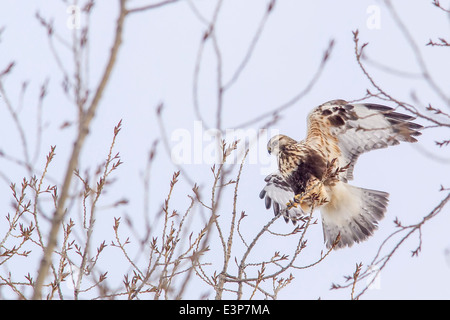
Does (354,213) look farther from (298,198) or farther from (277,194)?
(298,198)

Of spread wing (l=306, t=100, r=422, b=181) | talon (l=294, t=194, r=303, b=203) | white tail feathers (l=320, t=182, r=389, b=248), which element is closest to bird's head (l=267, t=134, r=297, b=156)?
spread wing (l=306, t=100, r=422, b=181)

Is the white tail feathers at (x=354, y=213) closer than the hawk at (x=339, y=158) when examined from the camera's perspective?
No

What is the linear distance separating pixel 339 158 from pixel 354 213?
64cm

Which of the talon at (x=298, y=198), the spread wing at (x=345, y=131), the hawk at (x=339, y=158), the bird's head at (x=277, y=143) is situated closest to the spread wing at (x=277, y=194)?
the hawk at (x=339, y=158)

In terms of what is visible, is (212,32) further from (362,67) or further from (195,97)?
(362,67)

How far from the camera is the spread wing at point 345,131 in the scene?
6.16m

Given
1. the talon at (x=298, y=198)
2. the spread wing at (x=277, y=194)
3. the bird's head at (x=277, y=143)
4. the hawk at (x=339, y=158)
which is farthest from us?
the spread wing at (x=277, y=194)

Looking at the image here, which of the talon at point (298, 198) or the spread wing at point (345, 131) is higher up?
the spread wing at point (345, 131)

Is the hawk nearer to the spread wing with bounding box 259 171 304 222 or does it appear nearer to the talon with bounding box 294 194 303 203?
the spread wing with bounding box 259 171 304 222

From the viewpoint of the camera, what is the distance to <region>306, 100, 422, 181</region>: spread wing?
6.16 m

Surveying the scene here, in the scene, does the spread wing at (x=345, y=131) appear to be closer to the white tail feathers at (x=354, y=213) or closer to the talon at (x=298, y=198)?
the white tail feathers at (x=354, y=213)

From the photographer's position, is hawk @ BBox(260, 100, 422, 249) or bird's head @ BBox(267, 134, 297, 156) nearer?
→ hawk @ BBox(260, 100, 422, 249)

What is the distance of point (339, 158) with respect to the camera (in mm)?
6309
